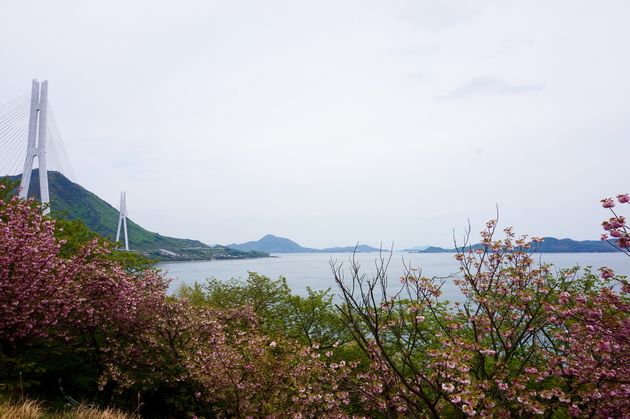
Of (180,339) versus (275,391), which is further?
(180,339)

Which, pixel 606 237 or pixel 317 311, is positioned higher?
pixel 606 237

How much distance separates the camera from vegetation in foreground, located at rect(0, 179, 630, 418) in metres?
6.84

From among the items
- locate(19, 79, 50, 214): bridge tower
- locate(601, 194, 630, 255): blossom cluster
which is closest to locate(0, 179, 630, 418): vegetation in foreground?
locate(601, 194, 630, 255): blossom cluster

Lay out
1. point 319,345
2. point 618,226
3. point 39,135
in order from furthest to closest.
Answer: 1. point 39,135
2. point 319,345
3. point 618,226

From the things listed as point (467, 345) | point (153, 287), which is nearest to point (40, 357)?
point (153, 287)

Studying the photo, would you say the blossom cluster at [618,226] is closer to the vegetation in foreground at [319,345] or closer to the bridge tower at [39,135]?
the vegetation in foreground at [319,345]

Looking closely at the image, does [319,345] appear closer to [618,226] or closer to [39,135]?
[618,226]

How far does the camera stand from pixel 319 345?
12234 millimetres

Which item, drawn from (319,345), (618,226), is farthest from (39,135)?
(618,226)

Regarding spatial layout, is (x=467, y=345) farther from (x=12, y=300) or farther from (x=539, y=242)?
(x=12, y=300)

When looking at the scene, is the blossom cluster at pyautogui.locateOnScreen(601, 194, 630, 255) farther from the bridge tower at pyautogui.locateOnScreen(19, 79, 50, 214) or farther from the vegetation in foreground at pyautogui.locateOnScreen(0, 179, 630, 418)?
the bridge tower at pyautogui.locateOnScreen(19, 79, 50, 214)

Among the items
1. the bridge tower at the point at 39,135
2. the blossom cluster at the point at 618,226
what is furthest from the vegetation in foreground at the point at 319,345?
the bridge tower at the point at 39,135

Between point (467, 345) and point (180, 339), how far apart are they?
9764 millimetres

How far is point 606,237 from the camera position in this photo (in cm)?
670
